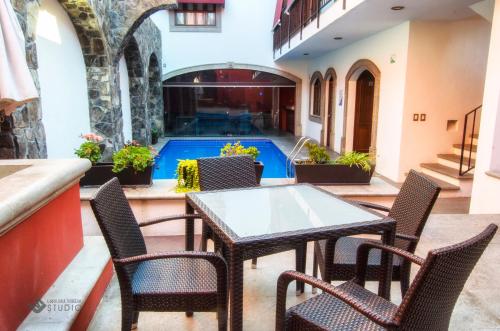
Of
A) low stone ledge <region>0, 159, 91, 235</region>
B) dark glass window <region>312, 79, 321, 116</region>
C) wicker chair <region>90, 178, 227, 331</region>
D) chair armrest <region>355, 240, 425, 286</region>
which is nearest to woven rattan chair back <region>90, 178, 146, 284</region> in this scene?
wicker chair <region>90, 178, 227, 331</region>

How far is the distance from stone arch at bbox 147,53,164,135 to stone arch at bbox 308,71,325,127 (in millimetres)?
5030

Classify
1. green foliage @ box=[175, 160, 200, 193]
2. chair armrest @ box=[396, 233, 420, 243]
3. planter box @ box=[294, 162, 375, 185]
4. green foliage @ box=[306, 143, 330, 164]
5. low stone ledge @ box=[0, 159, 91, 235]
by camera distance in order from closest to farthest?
low stone ledge @ box=[0, 159, 91, 235] → chair armrest @ box=[396, 233, 420, 243] → green foliage @ box=[175, 160, 200, 193] → planter box @ box=[294, 162, 375, 185] → green foliage @ box=[306, 143, 330, 164]

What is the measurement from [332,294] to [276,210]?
2.41ft

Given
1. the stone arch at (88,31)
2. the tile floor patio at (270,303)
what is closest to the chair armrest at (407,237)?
the tile floor patio at (270,303)

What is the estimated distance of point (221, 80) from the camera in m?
12.9

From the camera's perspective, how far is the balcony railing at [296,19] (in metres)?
7.05

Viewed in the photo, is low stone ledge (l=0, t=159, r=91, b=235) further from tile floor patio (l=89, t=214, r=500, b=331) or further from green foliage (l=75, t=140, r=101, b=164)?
green foliage (l=75, t=140, r=101, b=164)

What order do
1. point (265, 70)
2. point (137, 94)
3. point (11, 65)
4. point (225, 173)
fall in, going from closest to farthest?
1. point (11, 65)
2. point (225, 173)
3. point (137, 94)
4. point (265, 70)

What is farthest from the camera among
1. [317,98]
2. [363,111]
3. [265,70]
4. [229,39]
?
[265,70]

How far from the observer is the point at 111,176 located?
3863 mm

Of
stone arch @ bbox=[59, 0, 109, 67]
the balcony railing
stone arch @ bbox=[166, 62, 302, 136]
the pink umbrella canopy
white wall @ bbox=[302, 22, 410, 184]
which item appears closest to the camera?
the pink umbrella canopy

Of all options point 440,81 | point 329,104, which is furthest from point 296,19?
point 440,81

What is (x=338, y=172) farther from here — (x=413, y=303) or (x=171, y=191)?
(x=413, y=303)

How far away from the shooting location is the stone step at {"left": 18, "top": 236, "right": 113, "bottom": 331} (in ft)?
5.65
